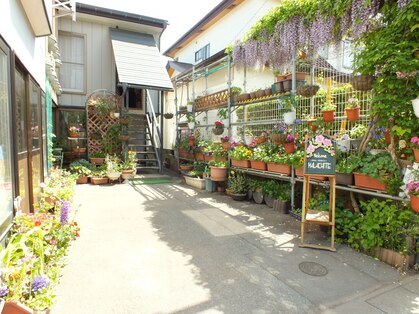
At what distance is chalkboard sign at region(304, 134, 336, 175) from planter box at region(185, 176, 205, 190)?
420 cm

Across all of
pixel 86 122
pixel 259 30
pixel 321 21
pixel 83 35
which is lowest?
pixel 86 122

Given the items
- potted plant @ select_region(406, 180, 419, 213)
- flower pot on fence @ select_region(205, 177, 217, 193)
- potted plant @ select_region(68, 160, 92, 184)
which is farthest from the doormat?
potted plant @ select_region(406, 180, 419, 213)

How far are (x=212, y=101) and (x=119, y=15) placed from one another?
5520 millimetres

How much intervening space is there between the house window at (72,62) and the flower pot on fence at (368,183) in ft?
32.4

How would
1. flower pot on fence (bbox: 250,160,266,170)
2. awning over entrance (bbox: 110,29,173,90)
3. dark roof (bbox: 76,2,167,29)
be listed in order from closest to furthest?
flower pot on fence (bbox: 250,160,266,170)
awning over entrance (bbox: 110,29,173,90)
dark roof (bbox: 76,2,167,29)

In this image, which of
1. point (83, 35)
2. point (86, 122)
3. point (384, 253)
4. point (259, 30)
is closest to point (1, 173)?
point (384, 253)

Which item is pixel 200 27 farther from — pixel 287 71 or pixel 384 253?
pixel 384 253

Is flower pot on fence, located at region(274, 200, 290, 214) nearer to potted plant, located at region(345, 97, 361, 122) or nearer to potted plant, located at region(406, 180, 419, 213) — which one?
potted plant, located at region(345, 97, 361, 122)

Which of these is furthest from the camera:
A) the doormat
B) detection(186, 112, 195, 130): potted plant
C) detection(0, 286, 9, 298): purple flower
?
detection(186, 112, 195, 130): potted plant

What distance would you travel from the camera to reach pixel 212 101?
827 centimetres

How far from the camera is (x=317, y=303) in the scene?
2.51 metres

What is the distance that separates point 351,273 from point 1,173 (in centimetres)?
376

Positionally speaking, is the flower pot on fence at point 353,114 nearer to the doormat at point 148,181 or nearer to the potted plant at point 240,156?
the potted plant at point 240,156

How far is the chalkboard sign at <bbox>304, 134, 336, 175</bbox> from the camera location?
3.79m
